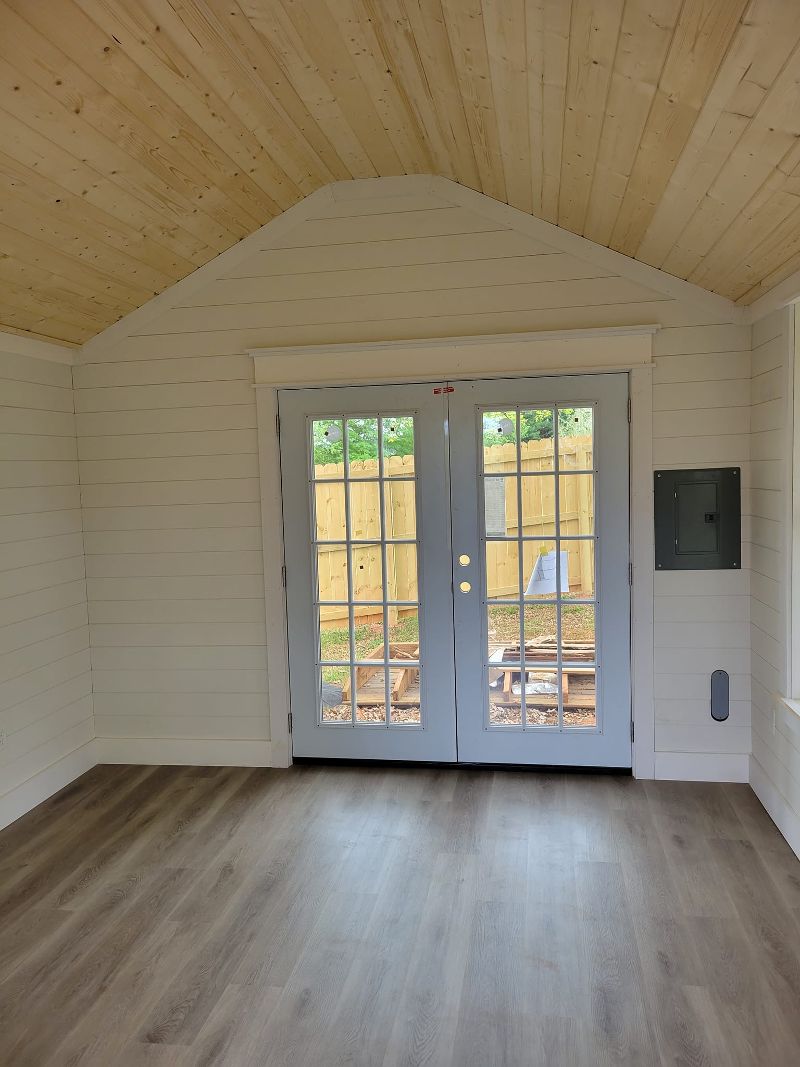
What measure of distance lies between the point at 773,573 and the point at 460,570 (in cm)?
147

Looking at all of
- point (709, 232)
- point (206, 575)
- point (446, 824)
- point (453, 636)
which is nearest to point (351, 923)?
point (446, 824)

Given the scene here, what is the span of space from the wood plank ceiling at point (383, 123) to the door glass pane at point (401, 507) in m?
1.49

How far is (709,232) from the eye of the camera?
306cm

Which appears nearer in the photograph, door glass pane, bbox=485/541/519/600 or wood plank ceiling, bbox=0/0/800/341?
wood plank ceiling, bbox=0/0/800/341

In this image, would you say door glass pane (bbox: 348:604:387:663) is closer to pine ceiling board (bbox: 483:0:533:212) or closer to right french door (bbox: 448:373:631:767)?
right french door (bbox: 448:373:631:767)

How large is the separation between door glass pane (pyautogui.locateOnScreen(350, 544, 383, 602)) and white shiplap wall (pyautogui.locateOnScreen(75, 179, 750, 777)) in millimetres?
545

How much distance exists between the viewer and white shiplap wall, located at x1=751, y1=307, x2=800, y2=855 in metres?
3.34

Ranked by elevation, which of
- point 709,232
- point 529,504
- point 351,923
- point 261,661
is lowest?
point 351,923

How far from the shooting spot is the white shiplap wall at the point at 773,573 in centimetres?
334

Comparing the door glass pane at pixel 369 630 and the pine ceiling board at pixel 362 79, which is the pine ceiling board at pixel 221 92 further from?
the door glass pane at pixel 369 630

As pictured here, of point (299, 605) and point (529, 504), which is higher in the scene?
point (529, 504)

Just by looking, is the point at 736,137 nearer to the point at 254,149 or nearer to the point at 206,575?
the point at 254,149

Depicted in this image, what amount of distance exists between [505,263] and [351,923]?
3047 millimetres

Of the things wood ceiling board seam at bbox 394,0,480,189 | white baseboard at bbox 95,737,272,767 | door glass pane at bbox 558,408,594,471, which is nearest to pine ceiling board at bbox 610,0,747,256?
wood ceiling board seam at bbox 394,0,480,189
